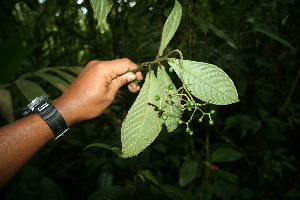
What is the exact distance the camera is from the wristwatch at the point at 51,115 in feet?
2.97

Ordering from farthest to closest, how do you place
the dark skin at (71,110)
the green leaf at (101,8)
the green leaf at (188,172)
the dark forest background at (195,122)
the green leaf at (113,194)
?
the green leaf at (188,172) < the dark forest background at (195,122) < the dark skin at (71,110) < the green leaf at (113,194) < the green leaf at (101,8)

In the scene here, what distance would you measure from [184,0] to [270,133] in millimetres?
1615

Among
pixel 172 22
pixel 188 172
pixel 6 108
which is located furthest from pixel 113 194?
pixel 188 172

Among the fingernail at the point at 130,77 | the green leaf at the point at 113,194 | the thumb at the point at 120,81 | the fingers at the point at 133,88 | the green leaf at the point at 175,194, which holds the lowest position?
the green leaf at the point at 175,194

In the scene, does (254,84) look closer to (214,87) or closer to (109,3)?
(214,87)

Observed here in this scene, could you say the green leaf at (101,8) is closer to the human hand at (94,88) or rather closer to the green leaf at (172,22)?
the green leaf at (172,22)

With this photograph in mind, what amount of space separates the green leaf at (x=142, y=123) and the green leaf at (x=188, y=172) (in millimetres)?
1086

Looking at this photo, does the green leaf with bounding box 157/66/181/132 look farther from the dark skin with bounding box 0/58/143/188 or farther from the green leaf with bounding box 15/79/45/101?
the green leaf with bounding box 15/79/45/101

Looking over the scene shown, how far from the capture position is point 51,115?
0.91 m

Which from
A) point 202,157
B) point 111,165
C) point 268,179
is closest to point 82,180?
point 111,165

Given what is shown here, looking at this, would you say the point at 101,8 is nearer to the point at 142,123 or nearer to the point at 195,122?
the point at 142,123

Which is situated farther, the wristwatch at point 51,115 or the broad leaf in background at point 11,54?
the broad leaf in background at point 11,54

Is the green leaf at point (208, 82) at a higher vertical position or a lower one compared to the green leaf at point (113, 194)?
higher

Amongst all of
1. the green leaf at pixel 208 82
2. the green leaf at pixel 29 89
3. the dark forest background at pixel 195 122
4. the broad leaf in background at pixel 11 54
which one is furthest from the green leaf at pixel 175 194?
the broad leaf in background at pixel 11 54
